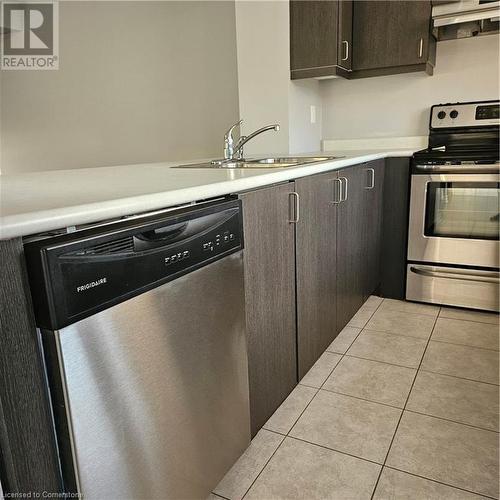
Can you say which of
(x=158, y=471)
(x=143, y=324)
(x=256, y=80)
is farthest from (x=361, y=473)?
(x=256, y=80)

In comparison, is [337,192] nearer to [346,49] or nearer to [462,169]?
[462,169]

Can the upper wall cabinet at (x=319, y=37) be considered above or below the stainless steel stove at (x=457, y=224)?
above

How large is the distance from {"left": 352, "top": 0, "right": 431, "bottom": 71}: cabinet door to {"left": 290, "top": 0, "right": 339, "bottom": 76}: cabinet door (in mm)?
264

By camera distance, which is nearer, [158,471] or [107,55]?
[158,471]

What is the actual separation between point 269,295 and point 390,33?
2073mm

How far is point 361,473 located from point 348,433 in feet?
0.62

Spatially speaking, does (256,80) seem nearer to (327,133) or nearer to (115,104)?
(327,133)

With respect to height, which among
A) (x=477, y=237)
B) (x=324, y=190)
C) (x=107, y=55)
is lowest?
(x=477, y=237)

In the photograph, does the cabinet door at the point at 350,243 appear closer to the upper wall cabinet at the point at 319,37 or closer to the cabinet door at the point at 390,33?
the upper wall cabinet at the point at 319,37

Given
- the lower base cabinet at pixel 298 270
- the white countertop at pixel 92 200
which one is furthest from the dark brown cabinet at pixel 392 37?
the white countertop at pixel 92 200

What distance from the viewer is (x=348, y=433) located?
1534 mm

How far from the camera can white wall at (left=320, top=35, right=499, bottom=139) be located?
9.02 ft

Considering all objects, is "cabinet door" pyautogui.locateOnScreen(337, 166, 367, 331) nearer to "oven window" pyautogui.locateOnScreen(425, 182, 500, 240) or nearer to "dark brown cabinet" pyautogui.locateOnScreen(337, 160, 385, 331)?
"dark brown cabinet" pyautogui.locateOnScreen(337, 160, 385, 331)

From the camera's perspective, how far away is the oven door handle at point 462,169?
2271 millimetres
